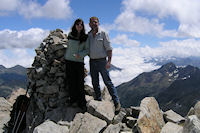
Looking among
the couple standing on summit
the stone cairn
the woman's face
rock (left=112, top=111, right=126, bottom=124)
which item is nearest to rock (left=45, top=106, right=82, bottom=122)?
the stone cairn

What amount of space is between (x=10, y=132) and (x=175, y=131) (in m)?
13.7

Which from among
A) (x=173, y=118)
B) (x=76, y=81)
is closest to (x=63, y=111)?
(x=76, y=81)

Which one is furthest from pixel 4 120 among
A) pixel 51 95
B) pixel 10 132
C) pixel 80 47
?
pixel 80 47

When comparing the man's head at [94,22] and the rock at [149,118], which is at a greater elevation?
the man's head at [94,22]

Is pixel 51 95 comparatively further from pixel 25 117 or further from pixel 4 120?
pixel 4 120

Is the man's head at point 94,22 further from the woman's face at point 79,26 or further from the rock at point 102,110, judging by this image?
the rock at point 102,110

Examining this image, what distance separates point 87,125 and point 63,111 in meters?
3.67

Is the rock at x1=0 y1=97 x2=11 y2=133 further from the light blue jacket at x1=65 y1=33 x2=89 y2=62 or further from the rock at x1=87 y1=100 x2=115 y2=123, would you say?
the light blue jacket at x1=65 y1=33 x2=89 y2=62

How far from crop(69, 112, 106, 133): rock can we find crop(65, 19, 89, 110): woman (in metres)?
2.06

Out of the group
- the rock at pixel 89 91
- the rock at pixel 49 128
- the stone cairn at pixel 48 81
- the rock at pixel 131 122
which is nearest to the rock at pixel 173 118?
the rock at pixel 131 122

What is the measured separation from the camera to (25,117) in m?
16.2

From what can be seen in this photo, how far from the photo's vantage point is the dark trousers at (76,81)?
13.3m

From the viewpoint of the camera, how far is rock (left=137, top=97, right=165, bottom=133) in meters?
10.1

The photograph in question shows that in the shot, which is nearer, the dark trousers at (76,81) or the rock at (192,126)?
the rock at (192,126)
